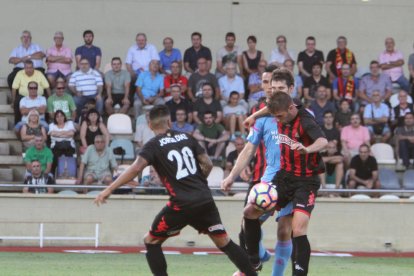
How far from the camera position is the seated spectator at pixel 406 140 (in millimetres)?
19609

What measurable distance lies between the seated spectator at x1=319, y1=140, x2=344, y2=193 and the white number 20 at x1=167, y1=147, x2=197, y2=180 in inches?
363

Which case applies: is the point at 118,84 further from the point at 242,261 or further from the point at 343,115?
the point at 242,261

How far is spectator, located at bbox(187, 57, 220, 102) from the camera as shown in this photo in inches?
796

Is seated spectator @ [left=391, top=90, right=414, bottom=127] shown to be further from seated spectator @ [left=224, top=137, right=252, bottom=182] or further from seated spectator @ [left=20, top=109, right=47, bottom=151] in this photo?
seated spectator @ [left=20, top=109, right=47, bottom=151]

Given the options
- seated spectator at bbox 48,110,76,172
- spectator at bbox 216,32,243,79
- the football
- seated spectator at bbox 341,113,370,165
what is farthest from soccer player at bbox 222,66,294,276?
spectator at bbox 216,32,243,79

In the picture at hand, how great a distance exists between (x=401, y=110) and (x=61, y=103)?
6.74 m

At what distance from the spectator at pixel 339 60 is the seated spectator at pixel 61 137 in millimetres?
5745

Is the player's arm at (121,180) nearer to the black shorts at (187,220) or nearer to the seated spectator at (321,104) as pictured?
the black shorts at (187,220)

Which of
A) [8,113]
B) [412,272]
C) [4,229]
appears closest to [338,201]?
[412,272]

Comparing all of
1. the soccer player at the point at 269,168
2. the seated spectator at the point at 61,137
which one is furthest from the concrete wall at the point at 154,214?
the soccer player at the point at 269,168

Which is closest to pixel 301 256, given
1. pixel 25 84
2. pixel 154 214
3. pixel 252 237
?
pixel 252 237

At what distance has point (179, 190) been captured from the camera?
9.62 meters

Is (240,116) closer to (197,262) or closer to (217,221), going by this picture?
(197,262)

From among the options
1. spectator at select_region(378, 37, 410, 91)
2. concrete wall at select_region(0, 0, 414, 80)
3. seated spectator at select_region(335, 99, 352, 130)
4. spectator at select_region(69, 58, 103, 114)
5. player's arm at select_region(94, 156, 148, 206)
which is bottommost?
player's arm at select_region(94, 156, 148, 206)
